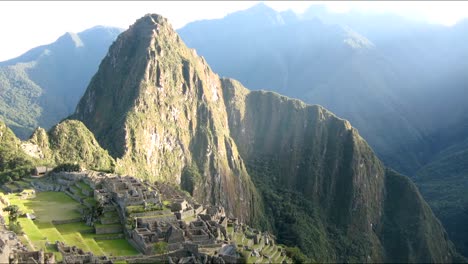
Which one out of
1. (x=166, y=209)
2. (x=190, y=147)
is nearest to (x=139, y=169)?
(x=190, y=147)

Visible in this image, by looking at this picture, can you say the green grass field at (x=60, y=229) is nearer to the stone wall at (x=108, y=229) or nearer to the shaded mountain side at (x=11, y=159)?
the stone wall at (x=108, y=229)

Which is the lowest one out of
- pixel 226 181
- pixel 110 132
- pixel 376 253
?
pixel 376 253

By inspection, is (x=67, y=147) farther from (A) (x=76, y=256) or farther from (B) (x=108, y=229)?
(A) (x=76, y=256)

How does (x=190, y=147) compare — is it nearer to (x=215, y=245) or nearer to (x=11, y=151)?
(x=11, y=151)

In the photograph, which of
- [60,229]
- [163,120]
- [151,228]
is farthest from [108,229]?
[163,120]

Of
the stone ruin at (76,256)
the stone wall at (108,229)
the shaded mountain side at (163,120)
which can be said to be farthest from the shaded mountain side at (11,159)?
the stone ruin at (76,256)

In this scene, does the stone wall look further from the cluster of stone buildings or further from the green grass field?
the green grass field
